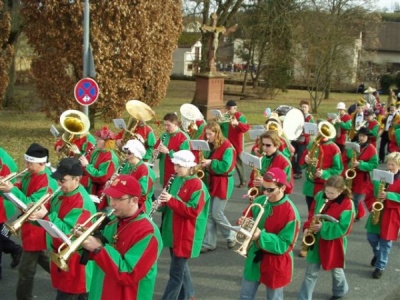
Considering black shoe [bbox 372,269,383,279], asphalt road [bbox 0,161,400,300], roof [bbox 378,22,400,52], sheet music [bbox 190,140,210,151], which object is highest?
roof [bbox 378,22,400,52]

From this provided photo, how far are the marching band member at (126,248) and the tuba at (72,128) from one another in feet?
14.9

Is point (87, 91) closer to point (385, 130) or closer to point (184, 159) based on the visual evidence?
point (184, 159)

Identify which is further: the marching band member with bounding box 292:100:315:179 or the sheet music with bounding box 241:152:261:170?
the marching band member with bounding box 292:100:315:179

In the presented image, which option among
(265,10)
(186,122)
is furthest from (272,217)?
(265,10)

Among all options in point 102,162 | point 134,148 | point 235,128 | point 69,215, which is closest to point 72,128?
point 102,162

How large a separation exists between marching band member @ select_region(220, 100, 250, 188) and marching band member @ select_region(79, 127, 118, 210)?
420 cm

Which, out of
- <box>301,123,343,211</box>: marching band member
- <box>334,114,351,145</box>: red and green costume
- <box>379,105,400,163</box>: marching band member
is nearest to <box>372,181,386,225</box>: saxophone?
<box>301,123,343,211</box>: marching band member

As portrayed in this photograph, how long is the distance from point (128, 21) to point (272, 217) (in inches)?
517

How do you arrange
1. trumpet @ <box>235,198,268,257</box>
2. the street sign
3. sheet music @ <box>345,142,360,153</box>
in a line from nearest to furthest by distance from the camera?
trumpet @ <box>235,198,268,257</box>
sheet music @ <box>345,142,360,153</box>
the street sign

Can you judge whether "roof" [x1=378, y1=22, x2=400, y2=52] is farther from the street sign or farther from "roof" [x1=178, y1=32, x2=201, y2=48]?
the street sign

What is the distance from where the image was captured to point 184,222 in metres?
6.04

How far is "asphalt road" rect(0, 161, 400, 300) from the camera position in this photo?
6912 millimetres

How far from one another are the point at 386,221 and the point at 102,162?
13.2ft

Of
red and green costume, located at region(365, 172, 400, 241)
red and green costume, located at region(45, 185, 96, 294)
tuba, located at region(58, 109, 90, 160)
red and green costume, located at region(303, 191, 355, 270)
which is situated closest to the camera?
red and green costume, located at region(45, 185, 96, 294)
